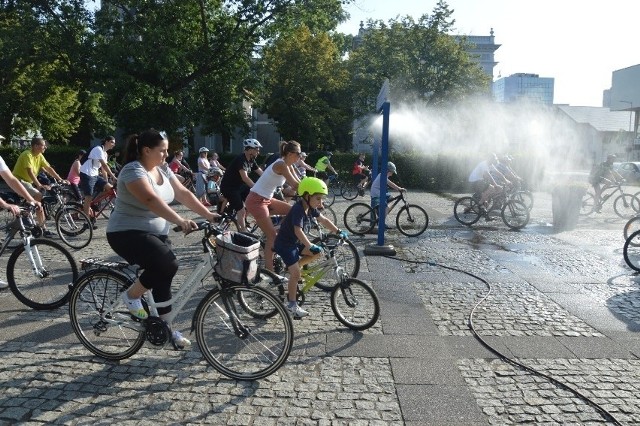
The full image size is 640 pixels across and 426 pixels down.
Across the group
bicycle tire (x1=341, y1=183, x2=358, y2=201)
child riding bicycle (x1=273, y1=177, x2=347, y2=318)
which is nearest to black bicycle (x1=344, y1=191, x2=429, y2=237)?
child riding bicycle (x1=273, y1=177, x2=347, y2=318)

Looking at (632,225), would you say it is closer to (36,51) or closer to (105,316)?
(105,316)

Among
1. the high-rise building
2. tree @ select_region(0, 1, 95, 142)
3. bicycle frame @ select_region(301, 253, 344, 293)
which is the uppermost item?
the high-rise building

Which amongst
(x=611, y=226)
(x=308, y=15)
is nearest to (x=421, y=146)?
(x=308, y=15)

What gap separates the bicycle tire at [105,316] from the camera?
4547 mm

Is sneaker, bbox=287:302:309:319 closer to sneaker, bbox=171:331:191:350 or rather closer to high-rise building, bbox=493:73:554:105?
sneaker, bbox=171:331:191:350

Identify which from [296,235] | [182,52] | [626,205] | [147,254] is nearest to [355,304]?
[296,235]

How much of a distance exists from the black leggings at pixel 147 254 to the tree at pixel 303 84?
1311 inches

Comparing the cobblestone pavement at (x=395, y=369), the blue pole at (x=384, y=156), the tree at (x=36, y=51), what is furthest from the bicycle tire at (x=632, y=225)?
the tree at (x=36, y=51)

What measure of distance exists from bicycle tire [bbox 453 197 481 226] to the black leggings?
34.9ft

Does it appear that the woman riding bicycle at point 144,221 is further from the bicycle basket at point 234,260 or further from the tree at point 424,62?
the tree at point 424,62

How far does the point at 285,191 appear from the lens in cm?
1075

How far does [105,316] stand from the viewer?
4.64 meters

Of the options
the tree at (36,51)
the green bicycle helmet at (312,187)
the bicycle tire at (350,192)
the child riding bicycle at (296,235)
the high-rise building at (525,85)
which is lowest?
the bicycle tire at (350,192)

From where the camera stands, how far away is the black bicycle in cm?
1192
